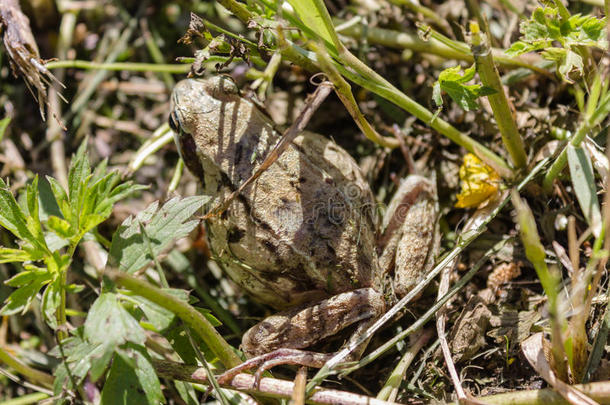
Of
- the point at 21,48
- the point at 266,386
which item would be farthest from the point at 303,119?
the point at 21,48

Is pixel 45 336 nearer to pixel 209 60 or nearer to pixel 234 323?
pixel 234 323

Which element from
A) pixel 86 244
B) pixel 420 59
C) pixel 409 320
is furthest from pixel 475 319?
pixel 86 244

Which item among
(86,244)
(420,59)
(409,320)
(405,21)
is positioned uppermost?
(405,21)

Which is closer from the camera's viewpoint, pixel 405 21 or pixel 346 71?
pixel 346 71

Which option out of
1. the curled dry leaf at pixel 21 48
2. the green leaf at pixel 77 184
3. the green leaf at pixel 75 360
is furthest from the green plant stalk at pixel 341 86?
the green leaf at pixel 75 360

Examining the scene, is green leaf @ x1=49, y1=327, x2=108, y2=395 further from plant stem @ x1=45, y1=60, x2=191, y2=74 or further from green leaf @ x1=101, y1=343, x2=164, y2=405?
plant stem @ x1=45, y1=60, x2=191, y2=74

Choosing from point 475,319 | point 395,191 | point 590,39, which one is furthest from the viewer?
point 395,191

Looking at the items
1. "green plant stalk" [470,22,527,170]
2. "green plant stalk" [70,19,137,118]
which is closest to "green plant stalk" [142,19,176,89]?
"green plant stalk" [70,19,137,118]
